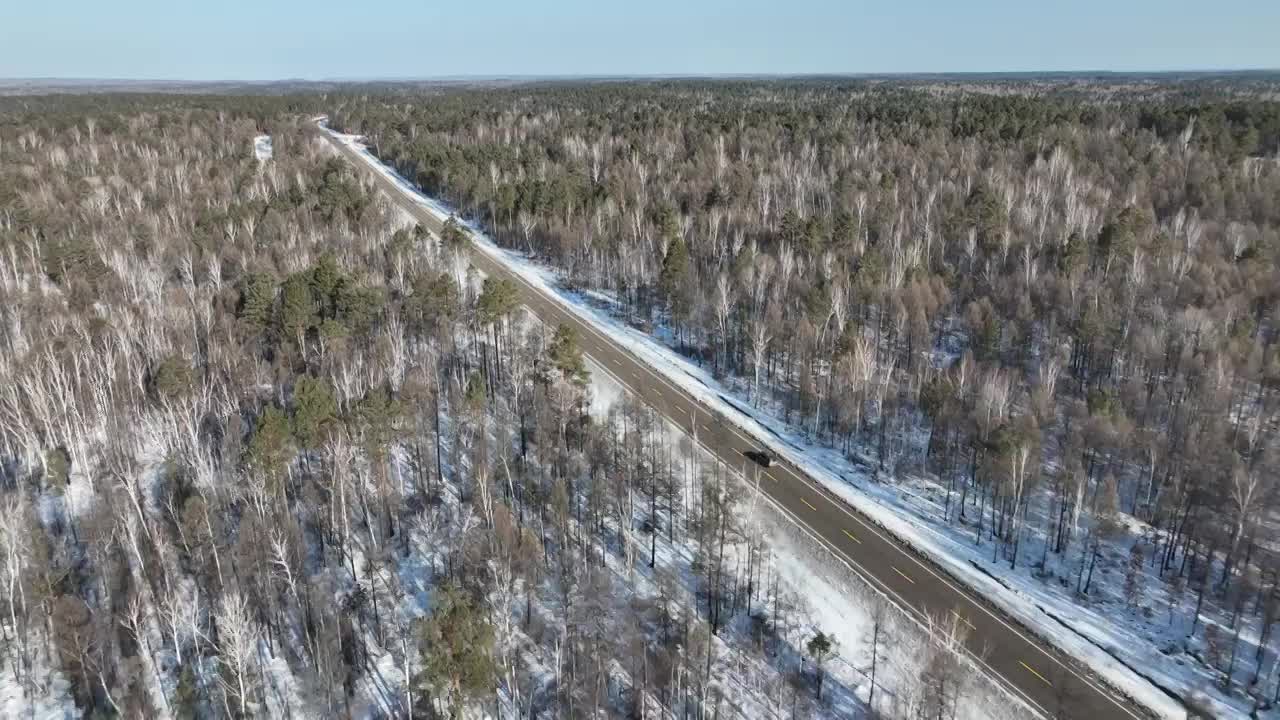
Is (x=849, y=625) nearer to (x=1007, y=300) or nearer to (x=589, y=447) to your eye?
(x=589, y=447)

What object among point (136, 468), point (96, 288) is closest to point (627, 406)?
point (136, 468)

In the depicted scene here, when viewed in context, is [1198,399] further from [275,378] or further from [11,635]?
[11,635]

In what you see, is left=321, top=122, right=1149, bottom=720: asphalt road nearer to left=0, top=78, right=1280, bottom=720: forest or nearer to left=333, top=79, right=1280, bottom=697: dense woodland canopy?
left=0, top=78, right=1280, bottom=720: forest

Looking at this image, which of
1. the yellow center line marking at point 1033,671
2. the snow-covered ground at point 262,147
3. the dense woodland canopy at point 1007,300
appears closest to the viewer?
the yellow center line marking at point 1033,671

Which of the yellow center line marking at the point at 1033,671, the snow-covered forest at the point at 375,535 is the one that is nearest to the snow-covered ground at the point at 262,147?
the snow-covered forest at the point at 375,535

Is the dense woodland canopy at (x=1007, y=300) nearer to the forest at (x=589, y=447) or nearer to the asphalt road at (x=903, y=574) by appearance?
the forest at (x=589, y=447)

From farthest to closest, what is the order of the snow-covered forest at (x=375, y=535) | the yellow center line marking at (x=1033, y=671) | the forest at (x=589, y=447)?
1. the forest at (x=589, y=447)
2. the snow-covered forest at (x=375, y=535)
3. the yellow center line marking at (x=1033, y=671)

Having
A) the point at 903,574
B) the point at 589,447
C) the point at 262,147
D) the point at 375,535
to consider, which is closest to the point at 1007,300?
the point at 903,574
